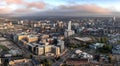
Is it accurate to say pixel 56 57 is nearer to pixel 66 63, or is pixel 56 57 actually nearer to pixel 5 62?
pixel 66 63

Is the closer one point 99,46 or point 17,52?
point 17,52

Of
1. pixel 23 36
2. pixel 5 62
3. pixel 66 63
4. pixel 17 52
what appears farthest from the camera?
pixel 23 36

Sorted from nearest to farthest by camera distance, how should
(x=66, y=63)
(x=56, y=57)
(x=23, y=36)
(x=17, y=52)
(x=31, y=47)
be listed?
1. (x=66, y=63)
2. (x=56, y=57)
3. (x=17, y=52)
4. (x=31, y=47)
5. (x=23, y=36)

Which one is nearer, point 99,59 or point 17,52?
point 99,59

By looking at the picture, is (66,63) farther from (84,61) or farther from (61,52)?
(61,52)

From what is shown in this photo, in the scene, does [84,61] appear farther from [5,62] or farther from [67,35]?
[67,35]

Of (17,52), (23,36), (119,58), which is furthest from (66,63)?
(23,36)

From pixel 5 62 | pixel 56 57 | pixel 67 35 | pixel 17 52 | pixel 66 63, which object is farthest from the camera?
pixel 67 35

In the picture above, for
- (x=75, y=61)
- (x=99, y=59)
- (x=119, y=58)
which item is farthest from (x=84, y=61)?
(x=119, y=58)

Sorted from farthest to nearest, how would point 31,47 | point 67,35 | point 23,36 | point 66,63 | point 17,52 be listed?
point 67,35, point 23,36, point 31,47, point 17,52, point 66,63
